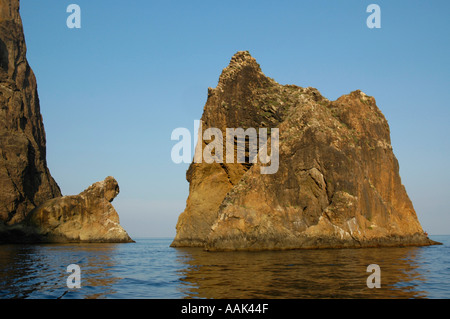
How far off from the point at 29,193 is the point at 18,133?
16.8 m

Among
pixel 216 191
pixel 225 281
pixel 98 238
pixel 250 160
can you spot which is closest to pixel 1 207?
pixel 98 238

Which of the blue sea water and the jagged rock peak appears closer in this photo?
the blue sea water

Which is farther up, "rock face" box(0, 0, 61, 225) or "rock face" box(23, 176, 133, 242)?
"rock face" box(0, 0, 61, 225)

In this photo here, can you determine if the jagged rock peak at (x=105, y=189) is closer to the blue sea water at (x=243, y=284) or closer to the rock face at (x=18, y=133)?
the rock face at (x=18, y=133)

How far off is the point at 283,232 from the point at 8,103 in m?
93.6

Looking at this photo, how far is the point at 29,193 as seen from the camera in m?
115

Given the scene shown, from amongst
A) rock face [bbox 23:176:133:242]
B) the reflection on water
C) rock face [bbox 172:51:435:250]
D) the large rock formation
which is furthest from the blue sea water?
the large rock formation

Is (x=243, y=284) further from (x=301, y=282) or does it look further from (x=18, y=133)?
(x=18, y=133)

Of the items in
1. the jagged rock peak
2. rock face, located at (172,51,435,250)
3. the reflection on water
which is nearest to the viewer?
the reflection on water

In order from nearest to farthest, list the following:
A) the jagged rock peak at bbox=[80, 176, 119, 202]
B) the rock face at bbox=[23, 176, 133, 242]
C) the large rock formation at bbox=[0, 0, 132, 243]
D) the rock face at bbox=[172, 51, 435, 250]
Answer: the rock face at bbox=[172, 51, 435, 250]
the rock face at bbox=[23, 176, 133, 242]
the large rock formation at bbox=[0, 0, 132, 243]
the jagged rock peak at bbox=[80, 176, 119, 202]

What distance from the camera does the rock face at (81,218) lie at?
94.2m

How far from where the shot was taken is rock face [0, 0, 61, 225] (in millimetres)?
103938

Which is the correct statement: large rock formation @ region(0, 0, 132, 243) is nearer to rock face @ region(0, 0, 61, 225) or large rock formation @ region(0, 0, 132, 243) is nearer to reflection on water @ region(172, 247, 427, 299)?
rock face @ region(0, 0, 61, 225)

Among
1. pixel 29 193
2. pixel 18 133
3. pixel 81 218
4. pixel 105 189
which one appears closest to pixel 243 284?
pixel 81 218
